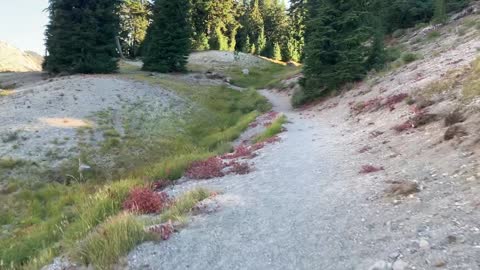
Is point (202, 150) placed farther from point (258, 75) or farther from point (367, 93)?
point (258, 75)

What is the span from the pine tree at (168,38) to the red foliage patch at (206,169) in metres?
35.8

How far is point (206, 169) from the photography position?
1396 centimetres

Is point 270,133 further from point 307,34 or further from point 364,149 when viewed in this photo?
point 307,34

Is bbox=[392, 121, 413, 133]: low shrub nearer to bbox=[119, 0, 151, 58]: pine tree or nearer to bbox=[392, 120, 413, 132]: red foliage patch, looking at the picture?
bbox=[392, 120, 413, 132]: red foliage patch

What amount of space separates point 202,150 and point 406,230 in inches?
587

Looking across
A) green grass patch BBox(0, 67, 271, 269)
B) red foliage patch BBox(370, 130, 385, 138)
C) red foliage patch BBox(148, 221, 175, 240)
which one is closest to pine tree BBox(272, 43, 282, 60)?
green grass patch BBox(0, 67, 271, 269)

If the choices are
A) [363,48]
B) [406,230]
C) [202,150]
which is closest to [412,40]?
[363,48]

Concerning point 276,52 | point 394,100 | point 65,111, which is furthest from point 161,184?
point 276,52

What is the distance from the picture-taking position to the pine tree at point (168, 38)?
48188 millimetres

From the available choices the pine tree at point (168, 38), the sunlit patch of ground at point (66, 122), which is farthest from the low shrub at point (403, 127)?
the pine tree at point (168, 38)

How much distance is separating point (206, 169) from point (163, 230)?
652cm

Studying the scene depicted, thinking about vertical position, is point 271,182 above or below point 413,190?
below

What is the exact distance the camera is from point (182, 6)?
50156 millimetres

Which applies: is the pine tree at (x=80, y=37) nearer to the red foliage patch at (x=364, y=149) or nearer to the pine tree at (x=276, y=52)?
the red foliage patch at (x=364, y=149)
